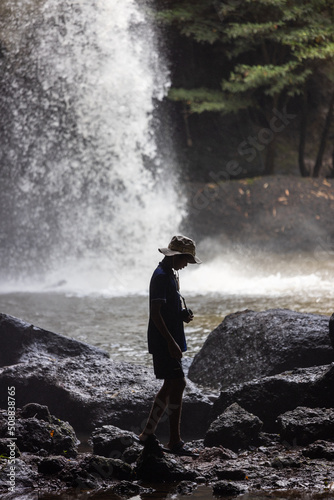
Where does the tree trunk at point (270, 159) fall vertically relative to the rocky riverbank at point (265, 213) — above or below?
above

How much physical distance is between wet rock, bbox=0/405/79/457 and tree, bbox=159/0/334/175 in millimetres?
14861

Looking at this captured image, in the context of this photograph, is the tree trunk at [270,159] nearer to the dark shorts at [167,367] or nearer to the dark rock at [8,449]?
the dark shorts at [167,367]

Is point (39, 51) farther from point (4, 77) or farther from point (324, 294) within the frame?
point (324, 294)

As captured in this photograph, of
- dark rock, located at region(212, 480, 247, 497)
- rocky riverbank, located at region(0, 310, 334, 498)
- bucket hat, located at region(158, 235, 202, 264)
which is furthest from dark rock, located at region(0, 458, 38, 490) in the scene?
bucket hat, located at region(158, 235, 202, 264)

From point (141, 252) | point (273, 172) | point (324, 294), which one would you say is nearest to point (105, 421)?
point (324, 294)

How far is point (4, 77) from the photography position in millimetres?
19172

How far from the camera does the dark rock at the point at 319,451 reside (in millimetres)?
4539

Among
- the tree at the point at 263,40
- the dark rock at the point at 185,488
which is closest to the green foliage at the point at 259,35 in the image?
the tree at the point at 263,40

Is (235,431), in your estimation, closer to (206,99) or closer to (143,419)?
(143,419)

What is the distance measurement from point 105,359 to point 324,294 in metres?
6.44

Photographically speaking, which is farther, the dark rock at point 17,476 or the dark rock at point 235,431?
the dark rock at point 235,431

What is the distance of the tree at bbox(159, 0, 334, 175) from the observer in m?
18.3
